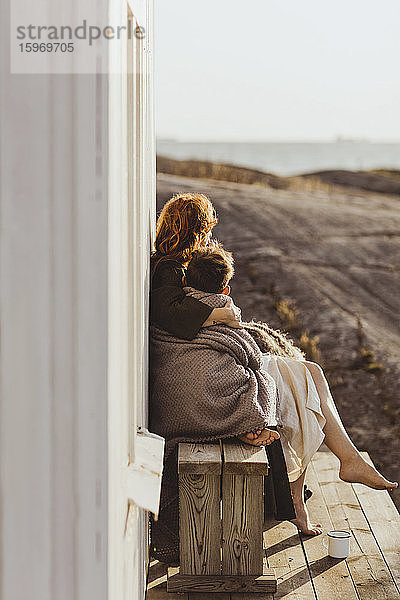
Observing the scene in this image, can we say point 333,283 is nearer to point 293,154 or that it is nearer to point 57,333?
point 57,333

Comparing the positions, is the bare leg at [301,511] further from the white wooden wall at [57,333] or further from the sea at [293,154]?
the sea at [293,154]

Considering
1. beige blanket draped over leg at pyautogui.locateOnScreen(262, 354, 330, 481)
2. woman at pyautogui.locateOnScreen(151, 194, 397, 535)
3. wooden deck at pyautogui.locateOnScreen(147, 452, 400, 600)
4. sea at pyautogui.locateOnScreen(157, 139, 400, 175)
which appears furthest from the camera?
sea at pyautogui.locateOnScreen(157, 139, 400, 175)

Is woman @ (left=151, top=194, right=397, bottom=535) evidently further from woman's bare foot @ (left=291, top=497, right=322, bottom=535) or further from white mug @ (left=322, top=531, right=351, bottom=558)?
white mug @ (left=322, top=531, right=351, bottom=558)

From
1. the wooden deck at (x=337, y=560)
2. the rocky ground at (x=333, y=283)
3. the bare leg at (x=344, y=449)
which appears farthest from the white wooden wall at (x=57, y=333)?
the rocky ground at (x=333, y=283)

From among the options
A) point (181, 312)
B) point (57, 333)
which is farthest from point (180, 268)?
point (57, 333)

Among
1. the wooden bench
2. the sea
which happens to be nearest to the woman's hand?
the wooden bench

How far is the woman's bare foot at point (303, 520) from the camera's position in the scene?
140 inches

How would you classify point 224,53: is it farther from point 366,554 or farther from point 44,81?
point 44,81

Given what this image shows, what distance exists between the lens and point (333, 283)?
877 cm

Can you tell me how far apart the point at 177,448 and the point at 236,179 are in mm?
8303

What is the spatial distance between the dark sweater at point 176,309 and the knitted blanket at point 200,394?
42 mm

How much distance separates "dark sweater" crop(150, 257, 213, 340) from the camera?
10.8 ft

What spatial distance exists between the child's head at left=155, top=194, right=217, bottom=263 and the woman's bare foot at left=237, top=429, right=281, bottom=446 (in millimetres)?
742

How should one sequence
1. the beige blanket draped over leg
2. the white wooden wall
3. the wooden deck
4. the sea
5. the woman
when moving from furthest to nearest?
1. the sea
2. the beige blanket draped over leg
3. the woman
4. the wooden deck
5. the white wooden wall
